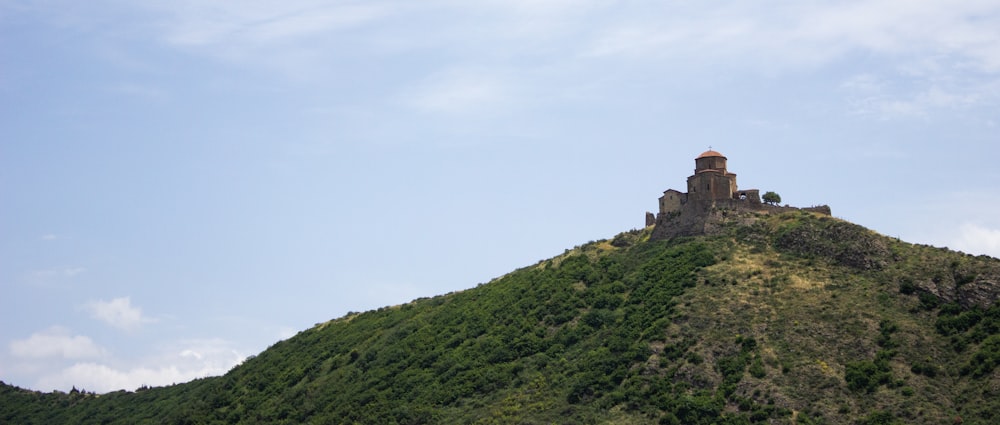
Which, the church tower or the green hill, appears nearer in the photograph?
the green hill

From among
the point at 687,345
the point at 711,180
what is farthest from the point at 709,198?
the point at 687,345

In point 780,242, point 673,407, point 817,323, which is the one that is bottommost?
point 673,407

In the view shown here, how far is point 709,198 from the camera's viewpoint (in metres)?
109

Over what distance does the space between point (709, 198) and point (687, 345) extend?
2330 centimetres

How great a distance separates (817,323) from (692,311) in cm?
1011

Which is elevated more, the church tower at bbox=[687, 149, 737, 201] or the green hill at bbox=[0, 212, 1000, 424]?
the church tower at bbox=[687, 149, 737, 201]

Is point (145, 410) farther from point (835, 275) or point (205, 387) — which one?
point (835, 275)

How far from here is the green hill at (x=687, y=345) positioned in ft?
266

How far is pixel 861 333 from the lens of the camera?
86.4 m

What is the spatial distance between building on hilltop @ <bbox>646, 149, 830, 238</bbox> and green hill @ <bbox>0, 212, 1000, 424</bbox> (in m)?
1.62

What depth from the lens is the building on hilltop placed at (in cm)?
10844

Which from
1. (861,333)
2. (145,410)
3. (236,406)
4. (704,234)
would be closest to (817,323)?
(861,333)

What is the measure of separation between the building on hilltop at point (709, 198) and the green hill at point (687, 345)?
1.62 m

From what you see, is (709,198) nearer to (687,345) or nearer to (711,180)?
(711,180)
